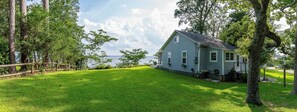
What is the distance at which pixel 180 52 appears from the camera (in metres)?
22.2

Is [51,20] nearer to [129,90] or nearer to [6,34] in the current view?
[6,34]

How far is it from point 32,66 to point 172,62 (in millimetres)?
14033

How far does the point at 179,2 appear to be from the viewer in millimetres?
32531

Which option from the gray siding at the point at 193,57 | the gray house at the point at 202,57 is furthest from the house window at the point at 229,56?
the gray siding at the point at 193,57

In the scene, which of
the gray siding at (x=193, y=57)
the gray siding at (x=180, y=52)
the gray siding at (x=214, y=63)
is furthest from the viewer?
the gray siding at (x=180, y=52)

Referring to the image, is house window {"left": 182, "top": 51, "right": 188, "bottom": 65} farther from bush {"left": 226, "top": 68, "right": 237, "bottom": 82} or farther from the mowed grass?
the mowed grass

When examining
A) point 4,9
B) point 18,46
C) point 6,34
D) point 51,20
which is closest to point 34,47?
point 18,46

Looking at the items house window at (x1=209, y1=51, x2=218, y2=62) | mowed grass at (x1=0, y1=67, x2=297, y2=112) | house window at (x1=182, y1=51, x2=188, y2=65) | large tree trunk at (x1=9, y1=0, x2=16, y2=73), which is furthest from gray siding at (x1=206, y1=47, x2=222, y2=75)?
large tree trunk at (x1=9, y1=0, x2=16, y2=73)

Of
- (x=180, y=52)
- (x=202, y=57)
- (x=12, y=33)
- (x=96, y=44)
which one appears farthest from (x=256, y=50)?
(x=96, y=44)

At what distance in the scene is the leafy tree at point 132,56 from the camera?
2930 cm

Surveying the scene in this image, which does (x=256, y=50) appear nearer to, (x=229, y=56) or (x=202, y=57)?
(x=202, y=57)

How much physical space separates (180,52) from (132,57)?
8.99 meters

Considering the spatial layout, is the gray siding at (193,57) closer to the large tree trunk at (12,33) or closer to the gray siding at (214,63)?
the gray siding at (214,63)

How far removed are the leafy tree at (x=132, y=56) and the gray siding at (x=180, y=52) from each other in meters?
5.50
